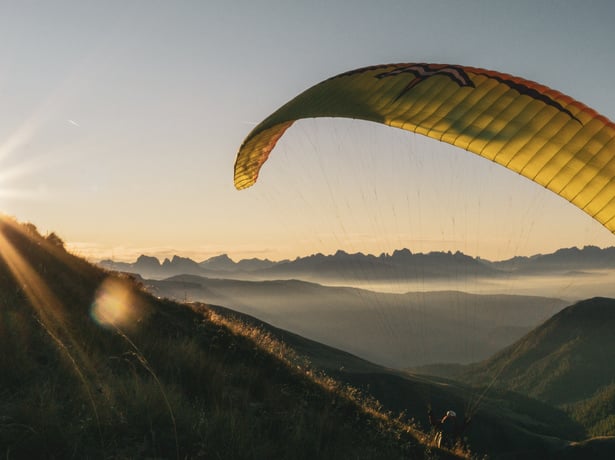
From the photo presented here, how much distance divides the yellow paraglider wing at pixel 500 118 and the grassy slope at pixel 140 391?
5.49 metres

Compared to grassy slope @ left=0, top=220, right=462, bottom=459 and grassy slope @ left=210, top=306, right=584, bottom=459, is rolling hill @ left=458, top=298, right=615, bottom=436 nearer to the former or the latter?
grassy slope @ left=210, top=306, right=584, bottom=459

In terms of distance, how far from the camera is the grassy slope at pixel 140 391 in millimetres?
4938

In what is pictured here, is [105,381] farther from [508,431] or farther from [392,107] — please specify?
[508,431]

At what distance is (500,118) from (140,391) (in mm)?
7601

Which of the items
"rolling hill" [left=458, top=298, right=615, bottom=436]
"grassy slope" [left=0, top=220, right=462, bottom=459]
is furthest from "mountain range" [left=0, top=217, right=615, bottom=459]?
"rolling hill" [left=458, top=298, right=615, bottom=436]

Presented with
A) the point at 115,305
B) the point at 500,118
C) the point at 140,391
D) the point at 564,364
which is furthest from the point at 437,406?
the point at 564,364

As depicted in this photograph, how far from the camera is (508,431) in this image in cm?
6381

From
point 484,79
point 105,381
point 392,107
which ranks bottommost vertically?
point 105,381

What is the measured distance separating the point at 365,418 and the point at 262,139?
728 centimetres

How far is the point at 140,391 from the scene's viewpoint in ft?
18.9

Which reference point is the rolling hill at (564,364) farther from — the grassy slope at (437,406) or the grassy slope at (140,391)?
the grassy slope at (140,391)

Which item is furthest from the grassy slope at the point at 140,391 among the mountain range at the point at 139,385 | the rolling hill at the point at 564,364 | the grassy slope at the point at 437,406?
the rolling hill at the point at 564,364

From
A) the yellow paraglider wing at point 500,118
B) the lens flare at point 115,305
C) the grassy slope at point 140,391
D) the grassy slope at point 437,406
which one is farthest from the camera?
the grassy slope at point 437,406

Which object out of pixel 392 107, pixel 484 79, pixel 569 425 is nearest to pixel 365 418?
pixel 392 107
